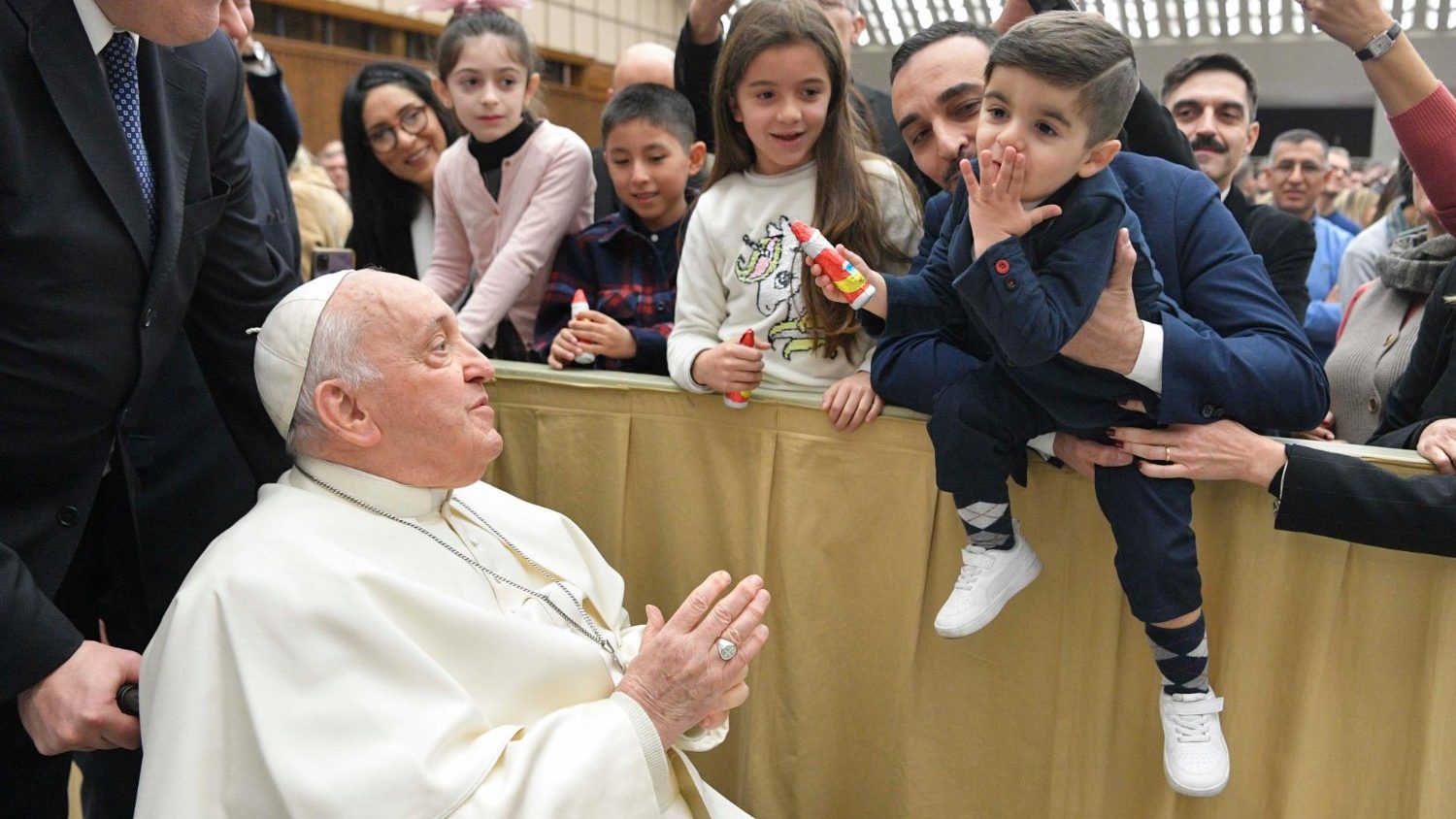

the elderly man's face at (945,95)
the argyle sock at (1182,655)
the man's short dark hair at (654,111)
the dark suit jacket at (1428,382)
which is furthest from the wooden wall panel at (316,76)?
the argyle sock at (1182,655)

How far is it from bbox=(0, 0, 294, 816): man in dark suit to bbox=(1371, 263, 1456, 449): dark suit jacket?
2.22 metres

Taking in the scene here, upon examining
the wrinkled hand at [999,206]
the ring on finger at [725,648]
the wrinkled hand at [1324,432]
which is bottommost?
the ring on finger at [725,648]

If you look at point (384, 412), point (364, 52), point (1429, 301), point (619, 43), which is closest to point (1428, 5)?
point (619, 43)

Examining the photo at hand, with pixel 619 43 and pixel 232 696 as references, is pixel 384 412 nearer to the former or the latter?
pixel 232 696

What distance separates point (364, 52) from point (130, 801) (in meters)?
10.1

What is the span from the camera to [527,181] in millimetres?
3262

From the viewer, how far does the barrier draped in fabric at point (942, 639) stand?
177 cm

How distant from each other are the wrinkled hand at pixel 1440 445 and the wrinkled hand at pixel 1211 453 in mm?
240

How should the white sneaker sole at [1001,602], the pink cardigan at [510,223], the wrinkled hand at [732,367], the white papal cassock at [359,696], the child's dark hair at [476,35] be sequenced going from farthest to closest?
1. the child's dark hair at [476,35]
2. the pink cardigan at [510,223]
3. the wrinkled hand at [732,367]
4. the white sneaker sole at [1001,602]
5. the white papal cassock at [359,696]

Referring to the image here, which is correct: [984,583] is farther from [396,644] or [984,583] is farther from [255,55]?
[255,55]

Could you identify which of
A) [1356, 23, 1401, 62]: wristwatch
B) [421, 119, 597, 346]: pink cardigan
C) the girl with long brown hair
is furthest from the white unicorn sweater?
[1356, 23, 1401, 62]: wristwatch

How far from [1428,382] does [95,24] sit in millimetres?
2482

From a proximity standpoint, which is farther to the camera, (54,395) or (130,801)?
(130,801)

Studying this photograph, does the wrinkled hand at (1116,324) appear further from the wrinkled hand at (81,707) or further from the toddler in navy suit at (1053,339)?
the wrinkled hand at (81,707)
